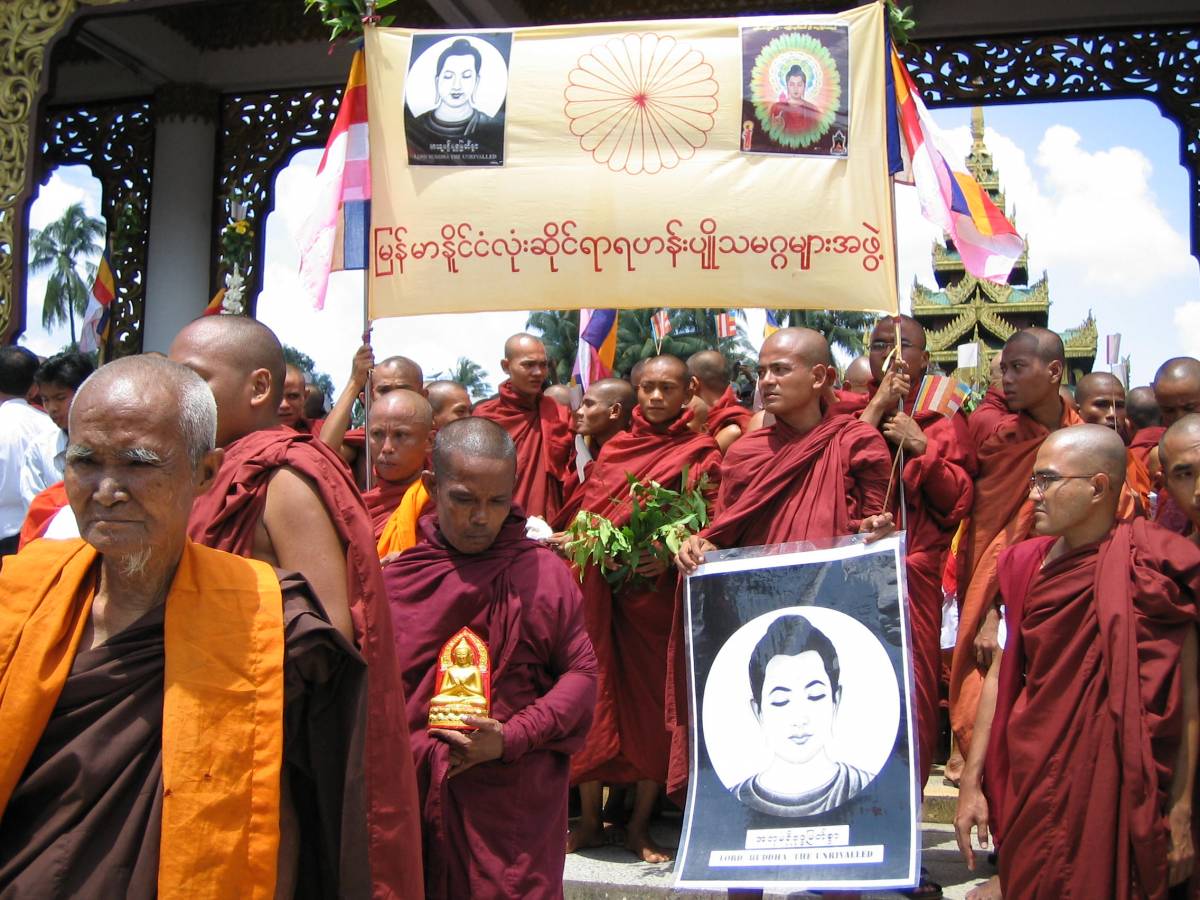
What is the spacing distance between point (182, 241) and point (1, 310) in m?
2.42

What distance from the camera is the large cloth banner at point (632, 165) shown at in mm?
4859

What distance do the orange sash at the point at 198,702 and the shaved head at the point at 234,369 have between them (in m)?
0.67

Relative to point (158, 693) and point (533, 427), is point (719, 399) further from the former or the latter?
point (158, 693)

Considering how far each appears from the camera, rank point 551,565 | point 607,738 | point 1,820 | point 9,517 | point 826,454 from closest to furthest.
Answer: point 1,820
point 551,565
point 826,454
point 607,738
point 9,517

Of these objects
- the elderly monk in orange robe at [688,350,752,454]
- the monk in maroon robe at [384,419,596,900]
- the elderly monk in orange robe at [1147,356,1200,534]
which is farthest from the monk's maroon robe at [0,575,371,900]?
the elderly monk in orange robe at [1147,356,1200,534]

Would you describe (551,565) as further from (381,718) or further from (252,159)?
(252,159)

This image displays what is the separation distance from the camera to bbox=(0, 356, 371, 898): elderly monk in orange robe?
6.56 feet

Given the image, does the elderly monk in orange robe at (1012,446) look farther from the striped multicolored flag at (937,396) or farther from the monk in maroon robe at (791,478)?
the monk in maroon robe at (791,478)

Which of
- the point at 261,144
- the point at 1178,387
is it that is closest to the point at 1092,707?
the point at 1178,387

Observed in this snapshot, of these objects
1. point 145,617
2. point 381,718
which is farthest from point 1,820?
point 381,718

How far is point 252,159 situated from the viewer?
33.1ft

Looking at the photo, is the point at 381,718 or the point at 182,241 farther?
the point at 182,241

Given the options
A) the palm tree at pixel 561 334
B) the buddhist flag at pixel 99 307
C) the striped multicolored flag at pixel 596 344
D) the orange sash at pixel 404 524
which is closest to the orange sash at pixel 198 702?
the orange sash at pixel 404 524

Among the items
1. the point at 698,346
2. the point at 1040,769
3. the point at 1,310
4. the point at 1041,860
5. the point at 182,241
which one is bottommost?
the point at 1041,860
